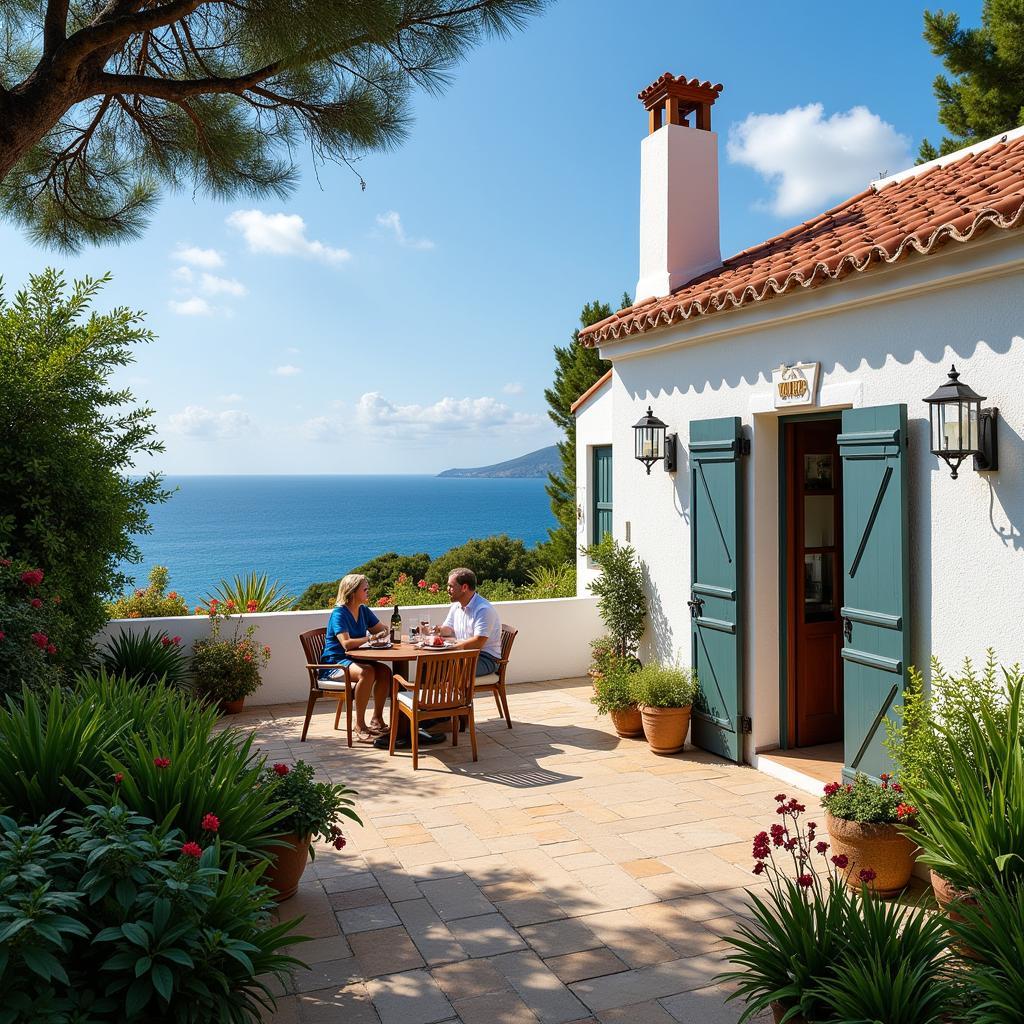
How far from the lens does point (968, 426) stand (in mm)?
4289

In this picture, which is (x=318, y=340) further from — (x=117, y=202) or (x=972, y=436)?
(x=972, y=436)

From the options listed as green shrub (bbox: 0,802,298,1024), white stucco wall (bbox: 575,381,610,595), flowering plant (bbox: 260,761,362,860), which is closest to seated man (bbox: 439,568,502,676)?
flowering plant (bbox: 260,761,362,860)

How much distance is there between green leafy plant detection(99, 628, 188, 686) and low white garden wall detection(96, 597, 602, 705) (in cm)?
21

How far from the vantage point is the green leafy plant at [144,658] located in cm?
743

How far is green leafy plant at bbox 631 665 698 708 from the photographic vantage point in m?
6.59

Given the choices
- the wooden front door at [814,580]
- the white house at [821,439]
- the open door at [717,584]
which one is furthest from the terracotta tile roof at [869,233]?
the wooden front door at [814,580]

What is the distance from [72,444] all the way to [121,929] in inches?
194

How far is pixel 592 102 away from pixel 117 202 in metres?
7.57

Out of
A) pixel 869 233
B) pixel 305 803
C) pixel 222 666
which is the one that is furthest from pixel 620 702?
pixel 869 233

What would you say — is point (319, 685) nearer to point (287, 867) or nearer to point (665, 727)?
point (665, 727)

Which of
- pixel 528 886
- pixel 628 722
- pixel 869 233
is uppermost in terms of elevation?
pixel 869 233

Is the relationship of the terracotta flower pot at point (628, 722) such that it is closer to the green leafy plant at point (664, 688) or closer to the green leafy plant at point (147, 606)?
the green leafy plant at point (664, 688)

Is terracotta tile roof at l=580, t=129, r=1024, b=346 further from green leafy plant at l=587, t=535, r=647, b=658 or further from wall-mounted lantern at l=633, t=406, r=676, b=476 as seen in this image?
green leafy plant at l=587, t=535, r=647, b=658

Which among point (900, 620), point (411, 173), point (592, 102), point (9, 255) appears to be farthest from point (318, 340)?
point (900, 620)
